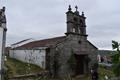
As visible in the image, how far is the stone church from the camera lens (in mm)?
21336

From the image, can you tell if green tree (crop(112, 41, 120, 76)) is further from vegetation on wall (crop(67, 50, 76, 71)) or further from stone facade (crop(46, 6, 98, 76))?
A: vegetation on wall (crop(67, 50, 76, 71))

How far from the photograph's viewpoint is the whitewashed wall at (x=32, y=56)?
21675 mm

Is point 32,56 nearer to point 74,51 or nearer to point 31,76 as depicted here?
point 31,76

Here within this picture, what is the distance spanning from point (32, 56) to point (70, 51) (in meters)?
4.41

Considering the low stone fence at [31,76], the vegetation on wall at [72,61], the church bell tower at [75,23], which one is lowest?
the low stone fence at [31,76]

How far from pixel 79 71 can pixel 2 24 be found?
1483 cm

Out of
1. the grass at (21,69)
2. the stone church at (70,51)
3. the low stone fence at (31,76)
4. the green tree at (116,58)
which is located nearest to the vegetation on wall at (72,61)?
the stone church at (70,51)

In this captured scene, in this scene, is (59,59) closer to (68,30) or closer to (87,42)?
(68,30)

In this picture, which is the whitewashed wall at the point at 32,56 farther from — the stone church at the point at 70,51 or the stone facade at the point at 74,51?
the stone facade at the point at 74,51

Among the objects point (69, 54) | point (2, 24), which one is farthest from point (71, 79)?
point (2, 24)

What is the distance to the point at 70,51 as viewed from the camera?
22875 mm

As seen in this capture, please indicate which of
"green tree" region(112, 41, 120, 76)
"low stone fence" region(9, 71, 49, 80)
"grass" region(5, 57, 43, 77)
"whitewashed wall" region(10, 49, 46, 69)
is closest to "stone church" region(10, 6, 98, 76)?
"whitewashed wall" region(10, 49, 46, 69)

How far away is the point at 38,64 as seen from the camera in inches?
872

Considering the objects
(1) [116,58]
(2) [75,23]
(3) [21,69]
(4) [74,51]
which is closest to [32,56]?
(3) [21,69]
